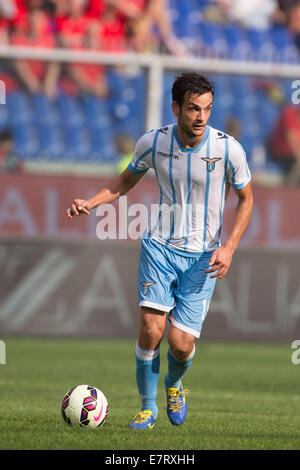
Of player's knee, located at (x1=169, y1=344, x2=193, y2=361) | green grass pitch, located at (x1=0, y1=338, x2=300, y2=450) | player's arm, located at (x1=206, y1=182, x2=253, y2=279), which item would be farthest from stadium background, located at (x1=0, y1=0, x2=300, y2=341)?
player's arm, located at (x1=206, y1=182, x2=253, y2=279)

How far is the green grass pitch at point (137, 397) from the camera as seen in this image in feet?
16.5

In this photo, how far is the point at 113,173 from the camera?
1282 cm

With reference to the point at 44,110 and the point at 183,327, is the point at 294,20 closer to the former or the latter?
the point at 44,110

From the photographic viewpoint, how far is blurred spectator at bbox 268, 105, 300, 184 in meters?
13.5

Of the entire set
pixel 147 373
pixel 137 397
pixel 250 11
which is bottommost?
pixel 137 397

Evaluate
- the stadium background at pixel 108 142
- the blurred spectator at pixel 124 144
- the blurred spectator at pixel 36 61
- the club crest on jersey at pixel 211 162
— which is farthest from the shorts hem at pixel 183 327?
the blurred spectator at pixel 36 61

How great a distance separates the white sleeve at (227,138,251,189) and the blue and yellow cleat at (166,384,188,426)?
136 centimetres

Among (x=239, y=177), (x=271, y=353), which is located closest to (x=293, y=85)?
(x=271, y=353)

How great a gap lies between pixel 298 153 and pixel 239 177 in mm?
8365

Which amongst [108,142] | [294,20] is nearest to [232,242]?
[108,142]

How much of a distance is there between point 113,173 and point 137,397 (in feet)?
18.5

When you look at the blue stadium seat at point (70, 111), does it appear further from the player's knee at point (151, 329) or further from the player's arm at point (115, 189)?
the player's knee at point (151, 329)

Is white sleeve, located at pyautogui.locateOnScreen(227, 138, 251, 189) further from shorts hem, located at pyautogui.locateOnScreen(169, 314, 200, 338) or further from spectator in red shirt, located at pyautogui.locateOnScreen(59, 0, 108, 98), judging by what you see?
spectator in red shirt, located at pyautogui.locateOnScreen(59, 0, 108, 98)

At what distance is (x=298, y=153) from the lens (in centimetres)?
1381
